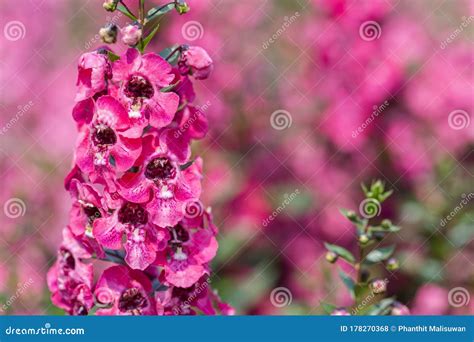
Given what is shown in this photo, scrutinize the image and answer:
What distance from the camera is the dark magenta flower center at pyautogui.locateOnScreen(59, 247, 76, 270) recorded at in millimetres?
1929

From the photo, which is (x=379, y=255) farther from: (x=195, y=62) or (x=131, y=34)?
(x=131, y=34)

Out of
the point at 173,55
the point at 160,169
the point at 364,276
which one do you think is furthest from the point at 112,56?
the point at 364,276

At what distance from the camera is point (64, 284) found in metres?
1.94

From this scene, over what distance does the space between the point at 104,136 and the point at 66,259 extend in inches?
14.8

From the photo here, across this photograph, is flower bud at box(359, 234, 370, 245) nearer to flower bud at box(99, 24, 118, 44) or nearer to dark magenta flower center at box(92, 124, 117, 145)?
dark magenta flower center at box(92, 124, 117, 145)

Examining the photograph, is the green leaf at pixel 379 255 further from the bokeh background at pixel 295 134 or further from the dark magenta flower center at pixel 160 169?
the dark magenta flower center at pixel 160 169

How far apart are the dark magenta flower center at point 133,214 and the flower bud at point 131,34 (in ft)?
1.32

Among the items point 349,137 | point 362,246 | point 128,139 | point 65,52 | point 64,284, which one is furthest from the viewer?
point 65,52

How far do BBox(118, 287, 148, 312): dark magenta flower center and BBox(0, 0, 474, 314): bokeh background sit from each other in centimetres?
90

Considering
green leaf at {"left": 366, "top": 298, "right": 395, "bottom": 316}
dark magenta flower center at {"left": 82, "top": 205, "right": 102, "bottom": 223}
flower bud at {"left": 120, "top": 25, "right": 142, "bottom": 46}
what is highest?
flower bud at {"left": 120, "top": 25, "right": 142, "bottom": 46}

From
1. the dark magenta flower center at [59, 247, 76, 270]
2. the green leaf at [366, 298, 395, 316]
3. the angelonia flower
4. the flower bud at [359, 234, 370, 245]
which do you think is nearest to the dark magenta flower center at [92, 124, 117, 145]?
the angelonia flower

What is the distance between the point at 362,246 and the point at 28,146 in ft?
5.43

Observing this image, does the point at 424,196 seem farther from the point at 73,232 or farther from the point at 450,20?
the point at 73,232

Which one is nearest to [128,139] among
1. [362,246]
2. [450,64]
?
[362,246]
